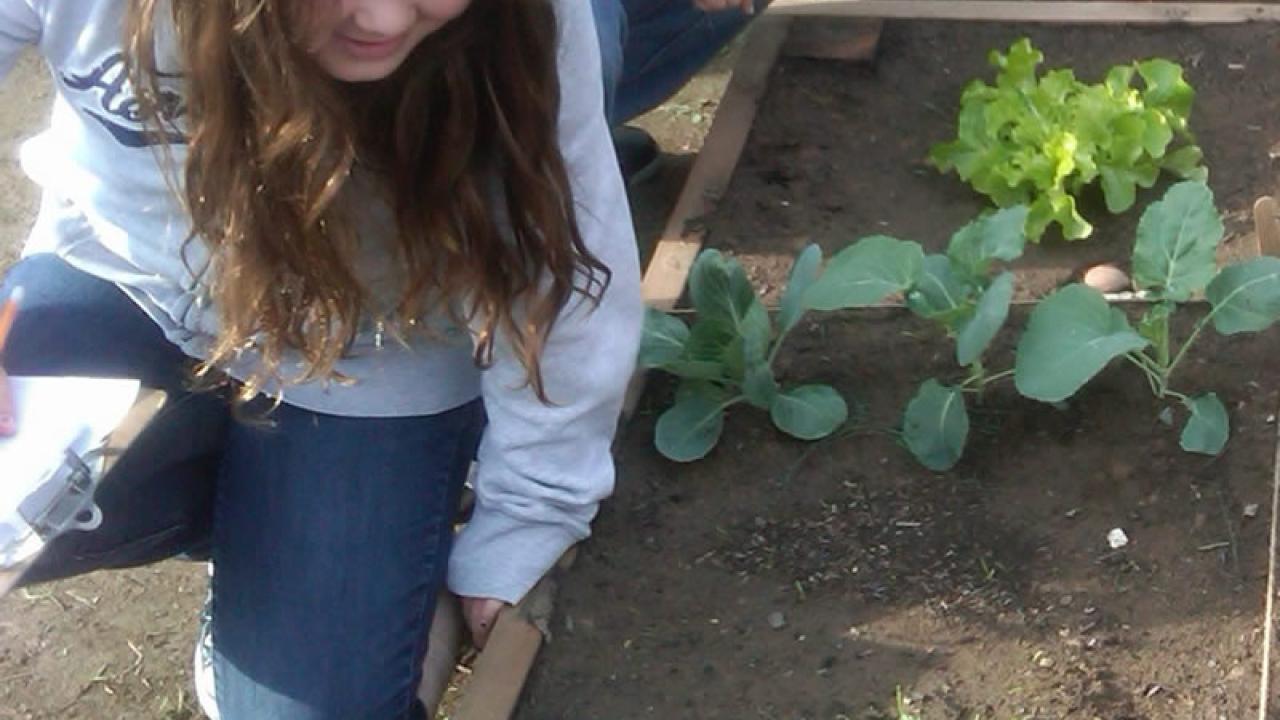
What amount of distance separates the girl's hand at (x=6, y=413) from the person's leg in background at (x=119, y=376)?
0.17 meters

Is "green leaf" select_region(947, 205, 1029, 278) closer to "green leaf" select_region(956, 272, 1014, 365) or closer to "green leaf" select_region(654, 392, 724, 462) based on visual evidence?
"green leaf" select_region(956, 272, 1014, 365)

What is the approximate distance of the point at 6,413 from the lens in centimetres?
184

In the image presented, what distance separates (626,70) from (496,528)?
87 cm

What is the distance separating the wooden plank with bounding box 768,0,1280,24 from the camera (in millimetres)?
2941

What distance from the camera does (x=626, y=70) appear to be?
2693 millimetres

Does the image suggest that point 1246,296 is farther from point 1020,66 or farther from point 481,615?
point 481,615

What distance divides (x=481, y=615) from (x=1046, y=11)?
1440 mm

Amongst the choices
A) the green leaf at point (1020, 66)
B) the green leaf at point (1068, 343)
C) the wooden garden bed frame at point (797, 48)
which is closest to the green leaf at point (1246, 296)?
the green leaf at point (1068, 343)

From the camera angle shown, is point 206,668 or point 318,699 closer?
point 318,699

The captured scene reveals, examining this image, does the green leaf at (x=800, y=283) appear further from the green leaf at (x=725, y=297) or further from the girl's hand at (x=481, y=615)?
Answer: the girl's hand at (x=481, y=615)

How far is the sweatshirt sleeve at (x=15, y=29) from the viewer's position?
5.76 ft

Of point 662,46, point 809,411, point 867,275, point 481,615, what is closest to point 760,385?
point 809,411

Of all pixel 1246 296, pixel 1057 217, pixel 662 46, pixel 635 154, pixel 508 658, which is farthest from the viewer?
pixel 635 154

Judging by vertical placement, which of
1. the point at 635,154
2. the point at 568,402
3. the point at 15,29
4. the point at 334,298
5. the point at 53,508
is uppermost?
the point at 15,29
